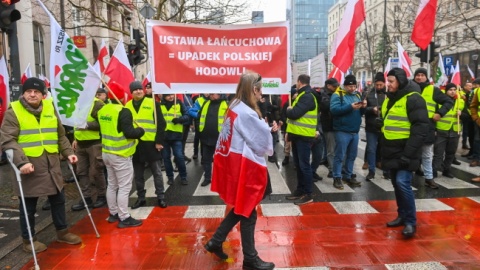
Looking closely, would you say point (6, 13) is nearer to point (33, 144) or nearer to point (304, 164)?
point (33, 144)

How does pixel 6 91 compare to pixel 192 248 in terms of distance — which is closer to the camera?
pixel 192 248

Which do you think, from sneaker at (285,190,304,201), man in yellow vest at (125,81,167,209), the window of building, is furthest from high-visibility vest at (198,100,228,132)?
the window of building

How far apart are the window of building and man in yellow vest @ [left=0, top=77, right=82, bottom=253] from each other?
1496cm

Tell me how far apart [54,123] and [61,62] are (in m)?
0.78

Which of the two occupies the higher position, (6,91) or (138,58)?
(138,58)

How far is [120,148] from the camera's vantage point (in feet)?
17.6

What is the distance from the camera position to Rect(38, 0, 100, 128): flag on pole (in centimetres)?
491

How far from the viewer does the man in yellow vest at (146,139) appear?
20.4ft

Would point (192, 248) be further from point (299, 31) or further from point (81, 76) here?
point (299, 31)

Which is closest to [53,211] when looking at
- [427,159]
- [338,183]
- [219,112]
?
[219,112]

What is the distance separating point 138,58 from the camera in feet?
43.9

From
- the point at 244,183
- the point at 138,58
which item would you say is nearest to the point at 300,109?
the point at 244,183

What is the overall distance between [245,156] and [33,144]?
2.48 m

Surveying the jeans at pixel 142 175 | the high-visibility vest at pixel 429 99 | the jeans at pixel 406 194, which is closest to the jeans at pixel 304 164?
the jeans at pixel 406 194
